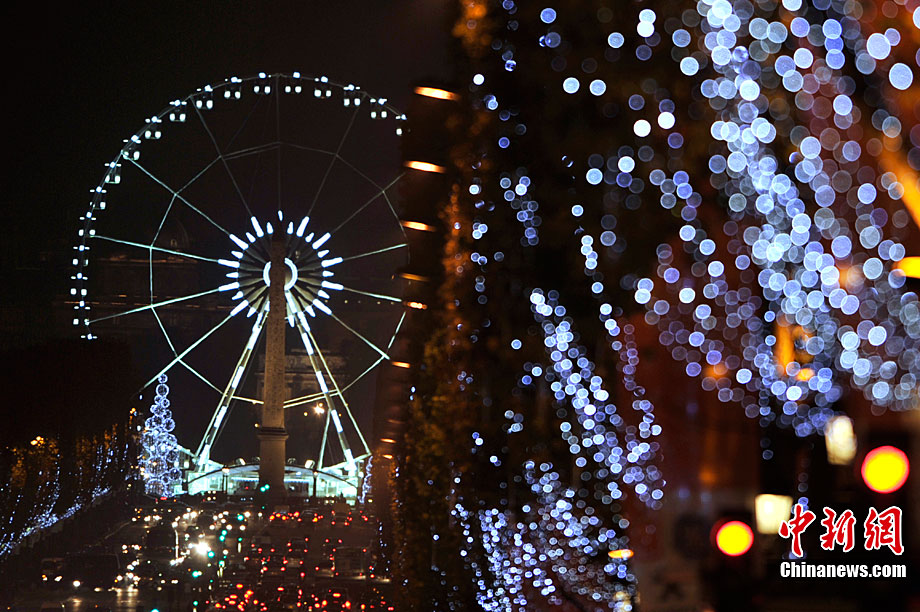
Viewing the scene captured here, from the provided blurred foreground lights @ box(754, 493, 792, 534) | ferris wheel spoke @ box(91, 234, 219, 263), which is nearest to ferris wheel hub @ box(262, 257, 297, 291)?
ferris wheel spoke @ box(91, 234, 219, 263)

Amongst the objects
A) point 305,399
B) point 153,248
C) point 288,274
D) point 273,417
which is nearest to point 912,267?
point 153,248

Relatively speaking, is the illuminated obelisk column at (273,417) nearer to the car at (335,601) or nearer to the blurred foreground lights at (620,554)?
the car at (335,601)

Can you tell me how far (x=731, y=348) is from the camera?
10.1 metres

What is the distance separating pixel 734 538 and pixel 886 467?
23.7 inches

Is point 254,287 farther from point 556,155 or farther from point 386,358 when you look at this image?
point 556,155

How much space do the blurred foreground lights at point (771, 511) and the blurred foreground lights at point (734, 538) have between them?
389mm

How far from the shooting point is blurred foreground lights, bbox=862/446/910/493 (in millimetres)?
3514

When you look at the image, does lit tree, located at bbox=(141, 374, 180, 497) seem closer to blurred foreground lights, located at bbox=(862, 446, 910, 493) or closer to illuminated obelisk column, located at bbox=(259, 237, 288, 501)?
illuminated obelisk column, located at bbox=(259, 237, 288, 501)

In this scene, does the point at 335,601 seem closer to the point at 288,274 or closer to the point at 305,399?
the point at 305,399

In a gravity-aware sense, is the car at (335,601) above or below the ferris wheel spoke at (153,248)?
below

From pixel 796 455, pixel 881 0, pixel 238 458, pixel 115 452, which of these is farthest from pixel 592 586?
pixel 238 458

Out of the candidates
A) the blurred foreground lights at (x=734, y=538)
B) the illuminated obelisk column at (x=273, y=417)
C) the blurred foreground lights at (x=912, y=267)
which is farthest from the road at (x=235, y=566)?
the blurred foreground lights at (x=734, y=538)

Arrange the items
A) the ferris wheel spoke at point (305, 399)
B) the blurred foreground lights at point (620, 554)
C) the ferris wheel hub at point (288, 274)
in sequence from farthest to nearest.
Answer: the ferris wheel hub at point (288, 274), the ferris wheel spoke at point (305, 399), the blurred foreground lights at point (620, 554)

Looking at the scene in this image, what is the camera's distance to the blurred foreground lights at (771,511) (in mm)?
4434
